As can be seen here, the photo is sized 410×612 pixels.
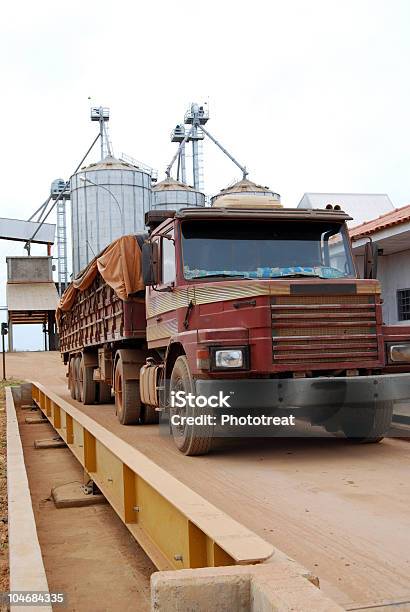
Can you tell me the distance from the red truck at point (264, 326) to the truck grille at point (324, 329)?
11 millimetres

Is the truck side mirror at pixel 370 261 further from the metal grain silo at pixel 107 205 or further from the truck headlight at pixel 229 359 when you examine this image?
the metal grain silo at pixel 107 205

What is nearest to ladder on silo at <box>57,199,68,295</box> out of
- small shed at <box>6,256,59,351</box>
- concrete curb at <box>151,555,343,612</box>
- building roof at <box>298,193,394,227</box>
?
small shed at <box>6,256,59,351</box>

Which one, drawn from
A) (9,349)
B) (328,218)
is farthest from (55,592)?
(9,349)

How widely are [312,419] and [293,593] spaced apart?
5870 millimetres

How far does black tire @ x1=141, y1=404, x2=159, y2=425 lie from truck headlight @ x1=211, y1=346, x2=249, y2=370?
4.41m

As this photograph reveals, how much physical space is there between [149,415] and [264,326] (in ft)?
15.5

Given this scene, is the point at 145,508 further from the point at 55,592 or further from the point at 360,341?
the point at 360,341

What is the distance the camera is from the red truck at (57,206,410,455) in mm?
6922

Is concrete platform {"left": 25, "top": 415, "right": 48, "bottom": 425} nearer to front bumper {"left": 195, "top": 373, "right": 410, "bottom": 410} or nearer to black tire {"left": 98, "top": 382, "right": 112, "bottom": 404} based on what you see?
black tire {"left": 98, "top": 382, "right": 112, "bottom": 404}

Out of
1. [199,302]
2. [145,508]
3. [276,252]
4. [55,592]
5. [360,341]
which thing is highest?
[276,252]

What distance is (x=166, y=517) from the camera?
13.0 ft

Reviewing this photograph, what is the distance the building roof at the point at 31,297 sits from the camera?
4294 cm

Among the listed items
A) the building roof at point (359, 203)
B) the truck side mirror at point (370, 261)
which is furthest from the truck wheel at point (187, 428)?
the building roof at point (359, 203)

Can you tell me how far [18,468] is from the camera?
6961 mm
